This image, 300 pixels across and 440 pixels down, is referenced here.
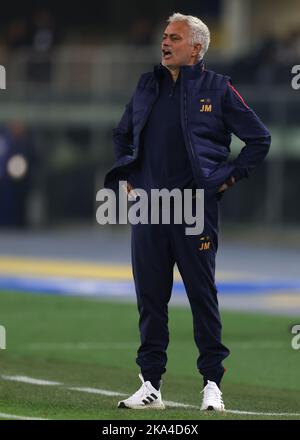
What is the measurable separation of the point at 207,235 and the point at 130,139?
86cm

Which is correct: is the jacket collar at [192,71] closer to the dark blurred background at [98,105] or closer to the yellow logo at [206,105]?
the yellow logo at [206,105]

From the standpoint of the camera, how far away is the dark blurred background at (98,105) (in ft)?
106

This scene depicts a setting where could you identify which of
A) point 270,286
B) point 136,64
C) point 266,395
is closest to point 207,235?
point 266,395

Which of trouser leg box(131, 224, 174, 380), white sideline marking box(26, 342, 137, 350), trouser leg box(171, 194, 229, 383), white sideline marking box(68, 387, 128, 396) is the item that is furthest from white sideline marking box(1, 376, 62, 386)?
white sideline marking box(26, 342, 137, 350)

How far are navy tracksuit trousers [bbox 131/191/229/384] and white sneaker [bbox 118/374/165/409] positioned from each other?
0.25 feet

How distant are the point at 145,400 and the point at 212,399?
0.40 m

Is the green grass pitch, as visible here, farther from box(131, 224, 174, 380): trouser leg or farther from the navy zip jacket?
the navy zip jacket

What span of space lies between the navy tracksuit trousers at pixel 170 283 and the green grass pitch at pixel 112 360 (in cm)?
33

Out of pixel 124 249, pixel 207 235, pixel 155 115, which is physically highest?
pixel 155 115

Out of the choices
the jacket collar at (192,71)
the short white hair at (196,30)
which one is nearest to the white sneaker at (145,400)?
the jacket collar at (192,71)

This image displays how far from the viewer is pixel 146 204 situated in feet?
29.8

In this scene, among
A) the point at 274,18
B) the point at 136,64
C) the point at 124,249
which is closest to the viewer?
the point at 124,249

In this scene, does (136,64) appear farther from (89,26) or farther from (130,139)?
(130,139)

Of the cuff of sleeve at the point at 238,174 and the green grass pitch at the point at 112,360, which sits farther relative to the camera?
the green grass pitch at the point at 112,360
